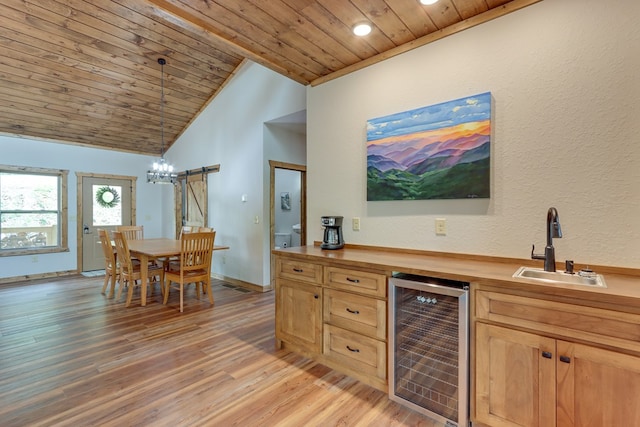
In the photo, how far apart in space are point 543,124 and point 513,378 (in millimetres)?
1530

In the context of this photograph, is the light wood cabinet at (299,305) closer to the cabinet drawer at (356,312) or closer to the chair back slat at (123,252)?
the cabinet drawer at (356,312)

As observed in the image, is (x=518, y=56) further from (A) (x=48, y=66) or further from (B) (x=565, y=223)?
(A) (x=48, y=66)

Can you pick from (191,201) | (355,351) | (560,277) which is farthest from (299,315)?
(191,201)

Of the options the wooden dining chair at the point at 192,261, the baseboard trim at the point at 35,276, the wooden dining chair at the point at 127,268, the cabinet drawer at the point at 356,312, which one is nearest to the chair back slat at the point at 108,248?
the wooden dining chair at the point at 127,268

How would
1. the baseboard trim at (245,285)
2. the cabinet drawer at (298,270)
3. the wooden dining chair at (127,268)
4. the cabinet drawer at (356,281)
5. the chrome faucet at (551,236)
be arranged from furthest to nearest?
the baseboard trim at (245,285), the wooden dining chair at (127,268), the cabinet drawer at (298,270), the cabinet drawer at (356,281), the chrome faucet at (551,236)

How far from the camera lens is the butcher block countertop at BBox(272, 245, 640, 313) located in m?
1.37

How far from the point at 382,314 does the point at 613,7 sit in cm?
227

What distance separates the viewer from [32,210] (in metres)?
5.73

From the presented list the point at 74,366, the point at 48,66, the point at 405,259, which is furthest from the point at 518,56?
the point at 48,66

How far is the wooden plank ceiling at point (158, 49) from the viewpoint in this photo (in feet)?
7.10

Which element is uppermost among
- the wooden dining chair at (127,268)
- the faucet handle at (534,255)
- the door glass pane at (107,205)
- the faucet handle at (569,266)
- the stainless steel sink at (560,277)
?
the door glass pane at (107,205)

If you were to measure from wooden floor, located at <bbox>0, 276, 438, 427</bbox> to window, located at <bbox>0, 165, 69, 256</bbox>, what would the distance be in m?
2.38

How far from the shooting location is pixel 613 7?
1769 mm

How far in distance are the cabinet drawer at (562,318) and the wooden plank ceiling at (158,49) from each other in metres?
1.90
